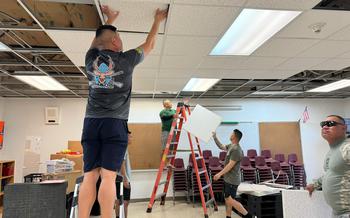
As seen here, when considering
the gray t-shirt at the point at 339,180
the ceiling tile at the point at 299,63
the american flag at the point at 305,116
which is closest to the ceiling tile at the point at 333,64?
the ceiling tile at the point at 299,63

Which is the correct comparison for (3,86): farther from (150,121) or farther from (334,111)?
(334,111)

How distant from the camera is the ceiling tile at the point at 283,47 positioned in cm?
337

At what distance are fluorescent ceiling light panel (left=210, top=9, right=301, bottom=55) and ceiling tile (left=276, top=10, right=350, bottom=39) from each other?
11 centimetres

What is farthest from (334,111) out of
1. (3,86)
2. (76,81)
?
(3,86)

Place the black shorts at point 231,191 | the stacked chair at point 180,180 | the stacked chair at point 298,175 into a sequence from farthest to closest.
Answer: the stacked chair at point 298,175
the stacked chair at point 180,180
the black shorts at point 231,191

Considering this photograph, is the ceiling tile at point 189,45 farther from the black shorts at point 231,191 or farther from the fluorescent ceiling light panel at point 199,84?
the black shorts at point 231,191

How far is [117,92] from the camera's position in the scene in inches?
62.7

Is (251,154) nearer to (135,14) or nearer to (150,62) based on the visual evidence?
(150,62)

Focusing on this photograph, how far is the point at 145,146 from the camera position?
23.7 ft

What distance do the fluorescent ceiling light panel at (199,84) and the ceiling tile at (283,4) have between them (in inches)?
122

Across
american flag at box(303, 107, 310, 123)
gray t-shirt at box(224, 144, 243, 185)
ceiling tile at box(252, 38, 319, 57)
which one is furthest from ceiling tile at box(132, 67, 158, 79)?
american flag at box(303, 107, 310, 123)

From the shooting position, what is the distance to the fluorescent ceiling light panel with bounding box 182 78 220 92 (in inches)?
222

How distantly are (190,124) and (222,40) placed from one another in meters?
1.58

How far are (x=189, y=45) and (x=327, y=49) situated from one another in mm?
2149
